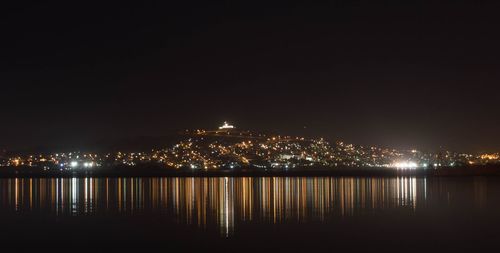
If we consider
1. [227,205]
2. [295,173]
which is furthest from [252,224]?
[295,173]

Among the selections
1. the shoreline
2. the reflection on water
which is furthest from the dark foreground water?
the shoreline

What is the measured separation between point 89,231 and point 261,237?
6.46m

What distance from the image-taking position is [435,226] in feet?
98.4

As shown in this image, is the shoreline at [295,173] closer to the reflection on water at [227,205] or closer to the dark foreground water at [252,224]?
the reflection on water at [227,205]

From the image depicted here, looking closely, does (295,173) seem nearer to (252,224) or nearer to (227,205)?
(227,205)

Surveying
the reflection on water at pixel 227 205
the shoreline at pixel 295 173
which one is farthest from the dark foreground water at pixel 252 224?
the shoreline at pixel 295 173

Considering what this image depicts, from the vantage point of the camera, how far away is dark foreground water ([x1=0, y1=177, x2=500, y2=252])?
81.1 feet

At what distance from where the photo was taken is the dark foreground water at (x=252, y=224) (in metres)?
24.7

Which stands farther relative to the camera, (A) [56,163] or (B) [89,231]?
(A) [56,163]

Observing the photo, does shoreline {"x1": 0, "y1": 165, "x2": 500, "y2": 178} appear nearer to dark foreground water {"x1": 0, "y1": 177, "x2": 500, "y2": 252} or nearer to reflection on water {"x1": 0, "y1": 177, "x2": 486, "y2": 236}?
reflection on water {"x1": 0, "y1": 177, "x2": 486, "y2": 236}

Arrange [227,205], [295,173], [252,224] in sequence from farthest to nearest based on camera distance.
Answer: [295,173] < [227,205] < [252,224]

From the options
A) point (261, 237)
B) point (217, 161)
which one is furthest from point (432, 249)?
point (217, 161)

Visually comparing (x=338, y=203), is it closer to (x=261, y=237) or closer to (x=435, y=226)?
(x=435, y=226)

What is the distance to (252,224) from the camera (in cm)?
3048
